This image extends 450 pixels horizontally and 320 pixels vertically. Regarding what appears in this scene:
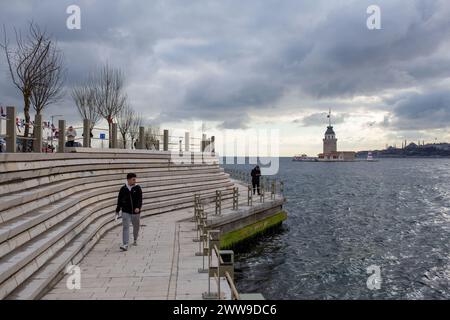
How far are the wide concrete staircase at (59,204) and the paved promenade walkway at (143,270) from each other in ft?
1.28

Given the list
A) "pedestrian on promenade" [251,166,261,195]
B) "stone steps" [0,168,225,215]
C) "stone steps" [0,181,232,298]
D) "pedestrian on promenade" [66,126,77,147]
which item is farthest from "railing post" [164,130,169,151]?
"stone steps" [0,181,232,298]

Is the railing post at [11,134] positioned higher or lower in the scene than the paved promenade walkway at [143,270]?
higher

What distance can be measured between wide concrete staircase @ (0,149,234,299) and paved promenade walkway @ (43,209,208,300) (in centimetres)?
39

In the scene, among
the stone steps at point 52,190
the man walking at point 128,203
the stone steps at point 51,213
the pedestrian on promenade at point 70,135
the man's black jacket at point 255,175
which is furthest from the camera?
the man's black jacket at point 255,175

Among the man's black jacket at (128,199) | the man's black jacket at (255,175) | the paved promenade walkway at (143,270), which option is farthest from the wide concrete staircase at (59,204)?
the man's black jacket at (255,175)

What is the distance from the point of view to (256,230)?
20844mm

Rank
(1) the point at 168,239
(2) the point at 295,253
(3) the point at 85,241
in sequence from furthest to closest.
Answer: (2) the point at 295,253
(1) the point at 168,239
(3) the point at 85,241

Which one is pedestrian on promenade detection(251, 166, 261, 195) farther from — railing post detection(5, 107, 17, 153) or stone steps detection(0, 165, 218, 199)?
railing post detection(5, 107, 17, 153)

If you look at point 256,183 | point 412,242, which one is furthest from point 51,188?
point 412,242

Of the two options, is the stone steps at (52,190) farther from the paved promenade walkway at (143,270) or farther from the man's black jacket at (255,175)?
the man's black jacket at (255,175)

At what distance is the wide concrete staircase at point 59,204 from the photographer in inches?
287

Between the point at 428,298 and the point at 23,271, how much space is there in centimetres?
1185
